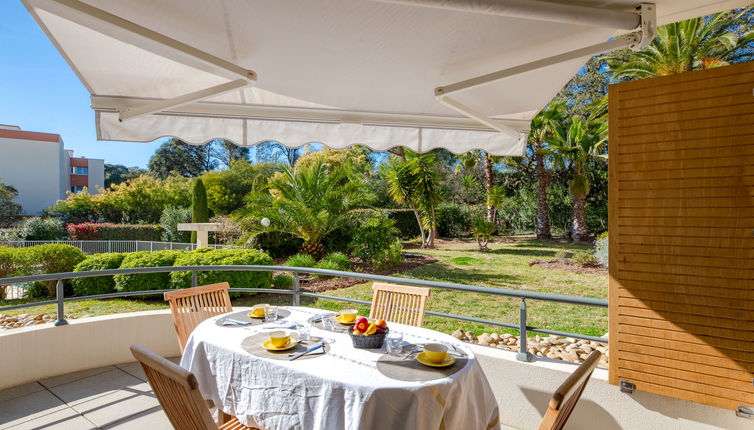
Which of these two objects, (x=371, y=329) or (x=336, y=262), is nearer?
(x=371, y=329)

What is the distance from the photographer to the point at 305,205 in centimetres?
1148

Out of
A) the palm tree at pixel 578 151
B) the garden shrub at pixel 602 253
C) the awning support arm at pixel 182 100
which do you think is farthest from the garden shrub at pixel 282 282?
the palm tree at pixel 578 151

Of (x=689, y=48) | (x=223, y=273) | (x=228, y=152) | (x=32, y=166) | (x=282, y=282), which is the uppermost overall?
(x=228, y=152)

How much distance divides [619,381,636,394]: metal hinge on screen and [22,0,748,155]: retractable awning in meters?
1.83

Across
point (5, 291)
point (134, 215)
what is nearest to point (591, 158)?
point (5, 291)

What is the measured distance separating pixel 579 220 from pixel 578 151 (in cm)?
293

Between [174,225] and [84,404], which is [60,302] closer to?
[84,404]

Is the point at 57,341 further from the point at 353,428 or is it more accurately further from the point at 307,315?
the point at 353,428

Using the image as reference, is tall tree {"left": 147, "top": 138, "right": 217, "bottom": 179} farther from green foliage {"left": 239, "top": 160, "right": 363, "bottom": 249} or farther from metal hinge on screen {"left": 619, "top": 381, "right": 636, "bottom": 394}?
metal hinge on screen {"left": 619, "top": 381, "right": 636, "bottom": 394}

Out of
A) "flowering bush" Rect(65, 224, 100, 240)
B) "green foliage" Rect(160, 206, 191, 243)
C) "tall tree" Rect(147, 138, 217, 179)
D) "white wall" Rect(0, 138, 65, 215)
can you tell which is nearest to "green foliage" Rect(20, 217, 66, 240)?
"flowering bush" Rect(65, 224, 100, 240)

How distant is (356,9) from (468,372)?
176cm

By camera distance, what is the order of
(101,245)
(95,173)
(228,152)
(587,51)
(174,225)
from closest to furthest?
(587,51) < (101,245) < (174,225) < (228,152) < (95,173)

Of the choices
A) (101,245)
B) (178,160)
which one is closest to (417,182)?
(101,245)

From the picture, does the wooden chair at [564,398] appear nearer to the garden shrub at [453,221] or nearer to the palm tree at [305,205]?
the palm tree at [305,205]
